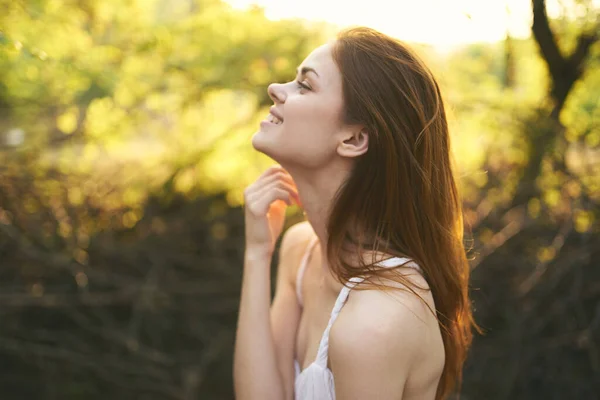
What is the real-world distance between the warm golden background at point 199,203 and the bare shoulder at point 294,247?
128 centimetres

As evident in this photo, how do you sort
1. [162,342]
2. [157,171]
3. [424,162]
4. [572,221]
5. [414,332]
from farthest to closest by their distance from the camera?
[157,171]
[162,342]
[572,221]
[424,162]
[414,332]

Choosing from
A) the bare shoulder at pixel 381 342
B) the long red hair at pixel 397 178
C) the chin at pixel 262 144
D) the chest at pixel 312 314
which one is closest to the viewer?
the bare shoulder at pixel 381 342

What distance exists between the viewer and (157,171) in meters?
3.64

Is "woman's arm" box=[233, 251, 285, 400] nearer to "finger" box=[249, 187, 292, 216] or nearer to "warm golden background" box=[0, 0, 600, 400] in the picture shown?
"finger" box=[249, 187, 292, 216]

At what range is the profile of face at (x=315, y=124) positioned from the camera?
5.35ft

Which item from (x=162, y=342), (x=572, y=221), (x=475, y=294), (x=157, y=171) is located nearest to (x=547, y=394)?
(x=475, y=294)

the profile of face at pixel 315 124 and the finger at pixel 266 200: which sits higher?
the profile of face at pixel 315 124

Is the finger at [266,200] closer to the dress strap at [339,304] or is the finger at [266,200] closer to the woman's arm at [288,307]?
the woman's arm at [288,307]

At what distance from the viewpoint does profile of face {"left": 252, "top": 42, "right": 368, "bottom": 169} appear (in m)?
1.63

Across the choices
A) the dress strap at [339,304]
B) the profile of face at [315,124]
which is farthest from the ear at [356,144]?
the dress strap at [339,304]

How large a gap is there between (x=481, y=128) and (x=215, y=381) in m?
2.21

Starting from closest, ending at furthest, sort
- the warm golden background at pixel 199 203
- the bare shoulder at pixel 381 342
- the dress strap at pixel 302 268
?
1. the bare shoulder at pixel 381 342
2. the dress strap at pixel 302 268
3. the warm golden background at pixel 199 203

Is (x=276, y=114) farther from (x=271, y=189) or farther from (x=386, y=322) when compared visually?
(x=386, y=322)

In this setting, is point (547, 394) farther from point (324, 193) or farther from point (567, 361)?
point (324, 193)
